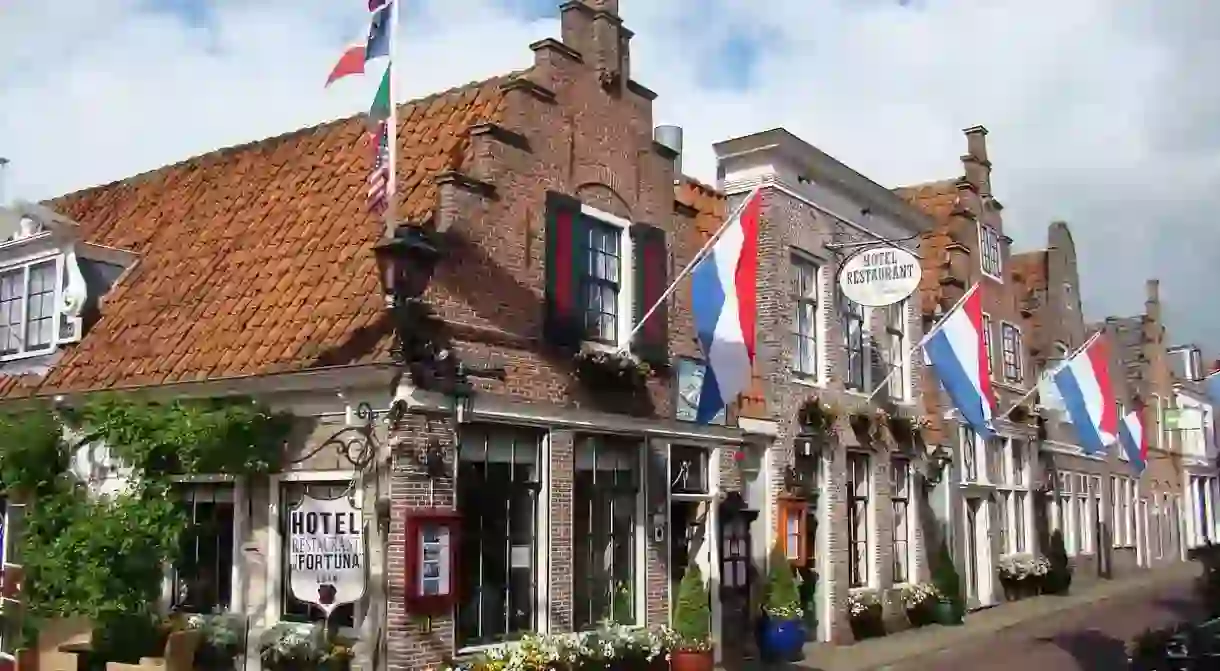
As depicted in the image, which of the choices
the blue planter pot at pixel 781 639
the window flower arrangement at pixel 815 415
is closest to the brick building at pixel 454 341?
the blue planter pot at pixel 781 639

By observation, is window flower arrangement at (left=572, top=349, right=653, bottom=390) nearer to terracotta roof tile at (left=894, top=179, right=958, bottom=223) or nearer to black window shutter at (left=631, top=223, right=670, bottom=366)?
black window shutter at (left=631, top=223, right=670, bottom=366)

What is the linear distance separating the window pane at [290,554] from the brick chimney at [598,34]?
580 centimetres

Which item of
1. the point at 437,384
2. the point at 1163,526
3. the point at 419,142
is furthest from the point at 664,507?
the point at 1163,526

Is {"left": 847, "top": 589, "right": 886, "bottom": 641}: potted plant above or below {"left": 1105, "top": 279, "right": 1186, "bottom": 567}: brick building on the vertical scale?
below

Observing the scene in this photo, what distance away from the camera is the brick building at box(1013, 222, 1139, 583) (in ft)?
99.1

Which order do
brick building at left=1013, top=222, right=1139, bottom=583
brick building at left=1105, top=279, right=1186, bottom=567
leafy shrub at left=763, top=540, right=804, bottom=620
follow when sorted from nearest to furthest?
leafy shrub at left=763, top=540, right=804, bottom=620
brick building at left=1013, top=222, right=1139, bottom=583
brick building at left=1105, top=279, right=1186, bottom=567

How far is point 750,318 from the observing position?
1438 centimetres

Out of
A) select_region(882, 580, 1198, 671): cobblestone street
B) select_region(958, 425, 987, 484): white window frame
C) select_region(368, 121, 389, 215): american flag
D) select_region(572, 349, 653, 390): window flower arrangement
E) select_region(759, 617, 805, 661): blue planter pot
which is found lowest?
select_region(882, 580, 1198, 671): cobblestone street

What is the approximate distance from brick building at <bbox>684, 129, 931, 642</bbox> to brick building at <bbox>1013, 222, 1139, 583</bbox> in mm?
8558

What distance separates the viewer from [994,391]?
2677cm

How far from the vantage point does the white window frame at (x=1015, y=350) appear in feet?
89.9

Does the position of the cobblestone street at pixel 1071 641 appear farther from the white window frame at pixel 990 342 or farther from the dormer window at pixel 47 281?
the dormer window at pixel 47 281

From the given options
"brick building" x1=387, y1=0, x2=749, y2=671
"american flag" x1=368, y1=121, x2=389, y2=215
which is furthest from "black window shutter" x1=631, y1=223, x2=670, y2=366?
"american flag" x1=368, y1=121, x2=389, y2=215

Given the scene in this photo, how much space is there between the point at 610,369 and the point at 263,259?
415cm
